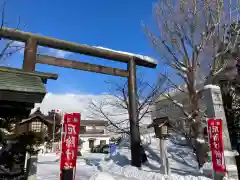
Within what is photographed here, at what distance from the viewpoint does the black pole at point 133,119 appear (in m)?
10.6

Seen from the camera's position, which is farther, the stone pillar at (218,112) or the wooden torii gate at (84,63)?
the wooden torii gate at (84,63)

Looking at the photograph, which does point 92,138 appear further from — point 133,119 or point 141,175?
point 141,175

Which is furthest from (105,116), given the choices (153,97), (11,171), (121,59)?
(11,171)

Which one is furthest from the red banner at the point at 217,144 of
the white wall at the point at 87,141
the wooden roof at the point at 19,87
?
the white wall at the point at 87,141

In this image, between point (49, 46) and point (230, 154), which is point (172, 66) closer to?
point (230, 154)

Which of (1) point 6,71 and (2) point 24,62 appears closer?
(1) point 6,71

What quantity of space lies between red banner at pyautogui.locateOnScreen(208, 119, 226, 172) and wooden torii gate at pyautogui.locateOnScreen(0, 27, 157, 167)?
3938 mm

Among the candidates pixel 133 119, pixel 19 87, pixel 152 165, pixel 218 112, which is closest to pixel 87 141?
pixel 152 165

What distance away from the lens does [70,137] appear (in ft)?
18.6

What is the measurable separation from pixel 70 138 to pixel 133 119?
5.67 metres

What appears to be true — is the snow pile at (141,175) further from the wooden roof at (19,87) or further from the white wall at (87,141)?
the white wall at (87,141)

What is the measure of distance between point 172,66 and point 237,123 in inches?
169

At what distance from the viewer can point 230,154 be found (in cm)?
834

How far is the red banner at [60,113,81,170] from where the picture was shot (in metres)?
5.54
